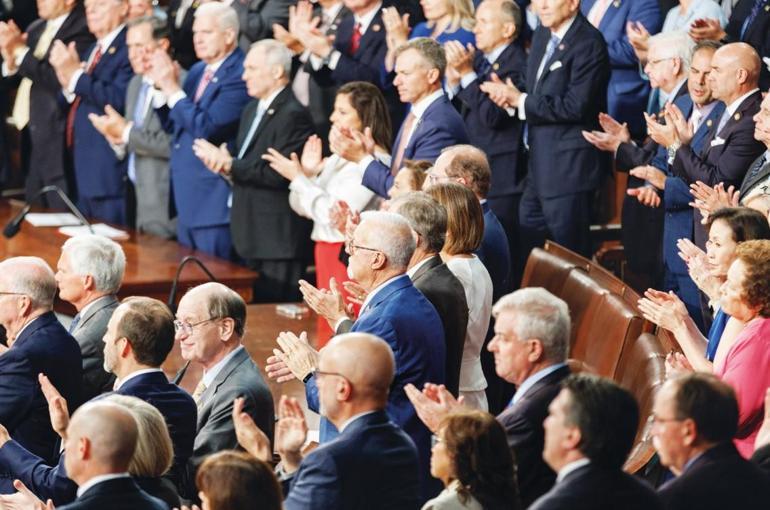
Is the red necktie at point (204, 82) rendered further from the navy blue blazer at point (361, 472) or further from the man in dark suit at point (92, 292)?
→ the navy blue blazer at point (361, 472)

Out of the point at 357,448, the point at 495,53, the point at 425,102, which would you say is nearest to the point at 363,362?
the point at 357,448

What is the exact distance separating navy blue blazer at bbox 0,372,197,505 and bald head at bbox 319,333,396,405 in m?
0.89

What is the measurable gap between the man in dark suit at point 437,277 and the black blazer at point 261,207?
3280mm

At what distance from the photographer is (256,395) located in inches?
198

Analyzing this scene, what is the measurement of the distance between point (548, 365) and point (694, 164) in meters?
2.61

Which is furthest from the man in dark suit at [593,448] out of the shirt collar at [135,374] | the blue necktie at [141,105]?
the blue necktie at [141,105]

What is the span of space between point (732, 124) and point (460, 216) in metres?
1.69

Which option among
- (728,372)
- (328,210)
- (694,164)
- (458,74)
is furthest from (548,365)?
(458,74)

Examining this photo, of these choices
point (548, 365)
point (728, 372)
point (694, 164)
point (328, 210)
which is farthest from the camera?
point (328, 210)

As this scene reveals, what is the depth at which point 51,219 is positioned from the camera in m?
9.31

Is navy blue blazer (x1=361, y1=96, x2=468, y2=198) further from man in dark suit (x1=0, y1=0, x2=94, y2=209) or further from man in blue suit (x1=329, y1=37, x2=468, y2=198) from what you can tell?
man in dark suit (x1=0, y1=0, x2=94, y2=209)

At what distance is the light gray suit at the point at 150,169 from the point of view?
934cm

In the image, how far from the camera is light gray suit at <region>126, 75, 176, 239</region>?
368 inches

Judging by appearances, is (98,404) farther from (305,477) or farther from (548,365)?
(548,365)
